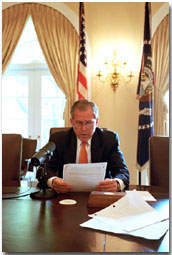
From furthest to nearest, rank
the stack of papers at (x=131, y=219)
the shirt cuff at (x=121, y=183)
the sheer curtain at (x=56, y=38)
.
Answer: the sheer curtain at (x=56, y=38) → the shirt cuff at (x=121, y=183) → the stack of papers at (x=131, y=219)

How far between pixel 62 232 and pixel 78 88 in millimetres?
3180

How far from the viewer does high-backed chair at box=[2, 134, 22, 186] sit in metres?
1.98

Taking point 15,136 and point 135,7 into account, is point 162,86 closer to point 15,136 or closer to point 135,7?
point 135,7

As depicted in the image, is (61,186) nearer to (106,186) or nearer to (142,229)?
(106,186)

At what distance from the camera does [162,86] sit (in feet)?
13.3

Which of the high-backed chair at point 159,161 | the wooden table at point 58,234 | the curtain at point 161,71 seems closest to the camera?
the wooden table at point 58,234

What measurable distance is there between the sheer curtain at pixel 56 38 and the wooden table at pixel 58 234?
314 centimetres

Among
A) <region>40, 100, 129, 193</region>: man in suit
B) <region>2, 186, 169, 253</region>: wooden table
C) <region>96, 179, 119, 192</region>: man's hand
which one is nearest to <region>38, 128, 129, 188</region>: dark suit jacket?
<region>40, 100, 129, 193</region>: man in suit

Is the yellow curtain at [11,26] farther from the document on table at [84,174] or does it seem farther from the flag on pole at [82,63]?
the document on table at [84,174]

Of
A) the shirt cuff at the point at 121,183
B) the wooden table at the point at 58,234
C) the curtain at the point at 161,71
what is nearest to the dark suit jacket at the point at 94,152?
the shirt cuff at the point at 121,183

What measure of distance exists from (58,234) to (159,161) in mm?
1317

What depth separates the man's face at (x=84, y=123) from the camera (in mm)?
1847

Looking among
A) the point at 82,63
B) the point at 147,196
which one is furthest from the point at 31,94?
the point at 147,196

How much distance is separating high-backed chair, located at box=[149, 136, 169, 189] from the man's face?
0.55m
